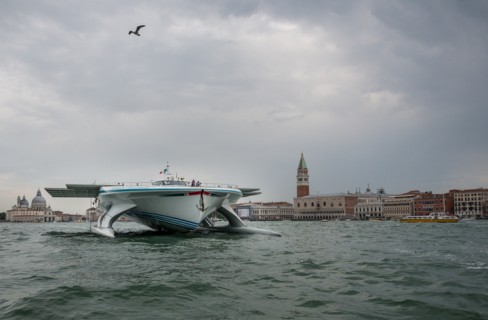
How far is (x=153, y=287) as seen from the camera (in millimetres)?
Result: 9352

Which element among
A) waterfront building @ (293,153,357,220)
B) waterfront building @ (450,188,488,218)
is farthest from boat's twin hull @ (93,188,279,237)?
waterfront building @ (293,153,357,220)

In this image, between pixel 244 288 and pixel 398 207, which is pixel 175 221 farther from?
pixel 398 207

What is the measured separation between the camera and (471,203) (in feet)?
490

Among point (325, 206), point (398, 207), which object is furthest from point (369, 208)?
point (325, 206)

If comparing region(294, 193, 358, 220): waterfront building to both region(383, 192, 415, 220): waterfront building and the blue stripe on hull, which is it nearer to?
region(383, 192, 415, 220): waterfront building

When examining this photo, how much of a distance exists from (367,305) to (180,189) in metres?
19.5

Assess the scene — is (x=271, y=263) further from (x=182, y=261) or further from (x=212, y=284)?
(x=212, y=284)

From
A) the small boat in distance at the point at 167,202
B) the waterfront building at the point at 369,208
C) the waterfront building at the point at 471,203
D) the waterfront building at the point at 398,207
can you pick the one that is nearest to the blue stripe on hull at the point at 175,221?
the small boat in distance at the point at 167,202

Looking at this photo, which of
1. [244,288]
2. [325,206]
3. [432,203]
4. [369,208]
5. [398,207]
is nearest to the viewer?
[244,288]

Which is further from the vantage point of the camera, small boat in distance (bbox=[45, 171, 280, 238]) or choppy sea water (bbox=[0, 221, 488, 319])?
small boat in distance (bbox=[45, 171, 280, 238])

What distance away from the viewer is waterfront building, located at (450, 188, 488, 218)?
477ft

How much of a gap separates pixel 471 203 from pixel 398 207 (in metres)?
24.3

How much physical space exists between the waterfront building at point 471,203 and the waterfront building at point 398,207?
604 inches

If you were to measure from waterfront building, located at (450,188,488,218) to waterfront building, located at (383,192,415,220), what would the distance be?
15.3 m
